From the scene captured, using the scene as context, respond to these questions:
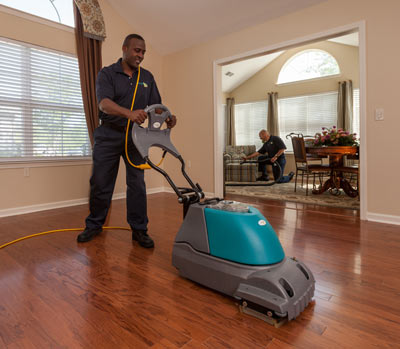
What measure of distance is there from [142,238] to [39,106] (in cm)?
242

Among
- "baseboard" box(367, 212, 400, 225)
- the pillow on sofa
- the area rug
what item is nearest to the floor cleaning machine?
"baseboard" box(367, 212, 400, 225)

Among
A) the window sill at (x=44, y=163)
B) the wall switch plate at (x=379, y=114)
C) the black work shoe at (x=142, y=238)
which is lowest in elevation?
the black work shoe at (x=142, y=238)

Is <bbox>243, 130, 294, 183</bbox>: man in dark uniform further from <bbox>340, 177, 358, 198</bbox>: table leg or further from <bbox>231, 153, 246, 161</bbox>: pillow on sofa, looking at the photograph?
<bbox>340, 177, 358, 198</bbox>: table leg

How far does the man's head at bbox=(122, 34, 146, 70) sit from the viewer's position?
6.68ft

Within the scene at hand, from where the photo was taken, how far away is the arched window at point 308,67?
7039 mm

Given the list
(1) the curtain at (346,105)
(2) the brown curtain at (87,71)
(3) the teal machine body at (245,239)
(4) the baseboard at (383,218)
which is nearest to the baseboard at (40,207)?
(2) the brown curtain at (87,71)

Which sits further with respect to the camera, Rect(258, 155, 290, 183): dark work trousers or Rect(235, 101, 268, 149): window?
Rect(235, 101, 268, 149): window

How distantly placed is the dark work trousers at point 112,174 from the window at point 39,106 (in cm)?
173

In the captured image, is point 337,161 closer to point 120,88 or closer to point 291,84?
point 120,88

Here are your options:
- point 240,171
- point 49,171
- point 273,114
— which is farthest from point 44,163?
point 273,114

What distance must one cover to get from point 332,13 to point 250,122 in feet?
17.4

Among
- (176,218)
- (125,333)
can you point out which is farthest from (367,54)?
(125,333)

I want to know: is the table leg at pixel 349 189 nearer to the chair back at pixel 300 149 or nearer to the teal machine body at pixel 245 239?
the chair back at pixel 300 149

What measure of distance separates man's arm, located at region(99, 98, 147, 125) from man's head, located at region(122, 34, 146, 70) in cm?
36
